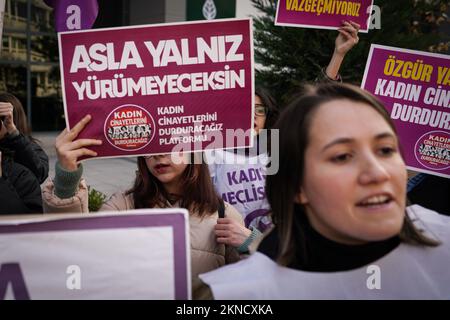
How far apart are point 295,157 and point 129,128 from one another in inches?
30.9

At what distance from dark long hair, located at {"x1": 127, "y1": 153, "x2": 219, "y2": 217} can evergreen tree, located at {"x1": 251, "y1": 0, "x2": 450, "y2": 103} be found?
18.1 feet

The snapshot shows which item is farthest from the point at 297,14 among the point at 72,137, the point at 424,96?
the point at 72,137

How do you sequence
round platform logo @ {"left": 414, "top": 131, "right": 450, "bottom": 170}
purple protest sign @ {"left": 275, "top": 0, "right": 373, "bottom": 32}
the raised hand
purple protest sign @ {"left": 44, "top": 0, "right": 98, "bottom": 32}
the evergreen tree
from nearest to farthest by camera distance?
round platform logo @ {"left": 414, "top": 131, "right": 450, "bottom": 170}
the raised hand
purple protest sign @ {"left": 275, "top": 0, "right": 373, "bottom": 32}
purple protest sign @ {"left": 44, "top": 0, "right": 98, "bottom": 32}
the evergreen tree

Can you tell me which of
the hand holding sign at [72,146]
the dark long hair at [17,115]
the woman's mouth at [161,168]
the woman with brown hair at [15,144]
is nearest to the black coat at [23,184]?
the woman with brown hair at [15,144]

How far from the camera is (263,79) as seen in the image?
8539 mm

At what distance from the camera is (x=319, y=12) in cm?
293

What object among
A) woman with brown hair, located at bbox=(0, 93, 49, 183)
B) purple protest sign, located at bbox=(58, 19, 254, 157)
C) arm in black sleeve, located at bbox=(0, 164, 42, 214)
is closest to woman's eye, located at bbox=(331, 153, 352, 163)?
purple protest sign, located at bbox=(58, 19, 254, 157)

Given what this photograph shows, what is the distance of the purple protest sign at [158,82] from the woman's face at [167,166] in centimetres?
19

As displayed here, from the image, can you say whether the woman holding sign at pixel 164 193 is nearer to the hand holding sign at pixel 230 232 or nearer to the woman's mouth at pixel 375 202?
the hand holding sign at pixel 230 232

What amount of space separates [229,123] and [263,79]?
6804mm

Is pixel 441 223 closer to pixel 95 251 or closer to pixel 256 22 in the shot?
pixel 95 251

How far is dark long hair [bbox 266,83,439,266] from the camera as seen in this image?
4.37ft

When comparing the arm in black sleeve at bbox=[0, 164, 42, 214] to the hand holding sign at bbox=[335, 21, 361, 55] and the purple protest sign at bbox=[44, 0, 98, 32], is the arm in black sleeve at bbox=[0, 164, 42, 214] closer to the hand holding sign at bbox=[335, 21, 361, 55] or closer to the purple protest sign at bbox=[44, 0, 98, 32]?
the purple protest sign at bbox=[44, 0, 98, 32]

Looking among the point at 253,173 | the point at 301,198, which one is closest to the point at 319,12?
the point at 253,173
